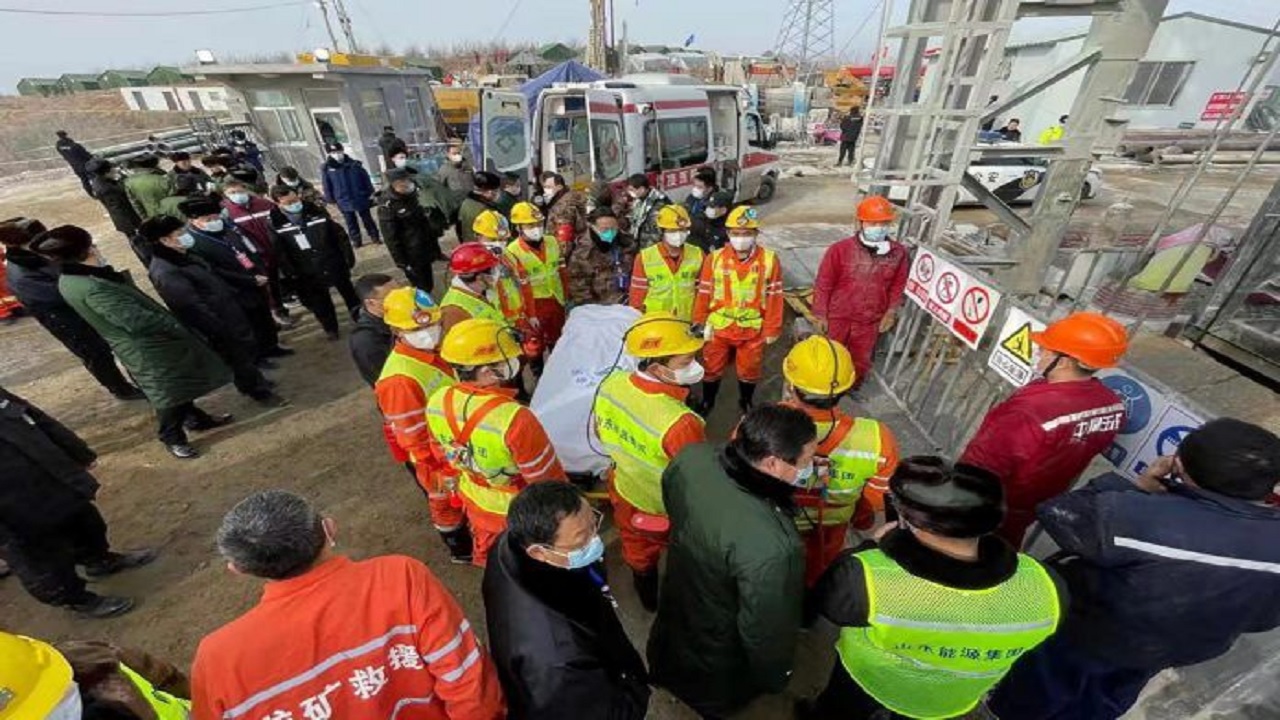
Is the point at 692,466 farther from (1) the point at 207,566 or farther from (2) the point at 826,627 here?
(1) the point at 207,566

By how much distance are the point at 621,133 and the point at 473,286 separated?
531cm

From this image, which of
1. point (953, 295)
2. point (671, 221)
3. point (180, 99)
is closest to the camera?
point (953, 295)

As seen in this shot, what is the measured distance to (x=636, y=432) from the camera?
241 centimetres

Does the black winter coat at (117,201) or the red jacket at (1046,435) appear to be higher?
the red jacket at (1046,435)

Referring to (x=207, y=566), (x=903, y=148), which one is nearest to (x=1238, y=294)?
(x=903, y=148)

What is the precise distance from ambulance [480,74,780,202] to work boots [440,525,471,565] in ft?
19.1

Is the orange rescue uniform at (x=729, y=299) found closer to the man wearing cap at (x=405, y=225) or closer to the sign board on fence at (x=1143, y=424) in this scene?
the sign board on fence at (x=1143, y=424)

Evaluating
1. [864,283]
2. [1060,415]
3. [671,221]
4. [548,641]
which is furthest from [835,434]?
[671,221]

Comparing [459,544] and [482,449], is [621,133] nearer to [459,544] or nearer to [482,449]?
[459,544]

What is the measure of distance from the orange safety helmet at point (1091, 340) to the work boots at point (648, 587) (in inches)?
89.0

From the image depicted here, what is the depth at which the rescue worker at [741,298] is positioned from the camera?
166 inches

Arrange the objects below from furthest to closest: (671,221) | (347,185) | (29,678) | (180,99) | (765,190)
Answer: (180,99)
(765,190)
(347,185)
(671,221)
(29,678)

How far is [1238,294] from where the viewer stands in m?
4.46

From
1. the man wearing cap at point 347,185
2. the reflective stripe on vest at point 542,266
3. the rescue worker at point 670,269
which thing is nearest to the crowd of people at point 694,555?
the reflective stripe on vest at point 542,266
